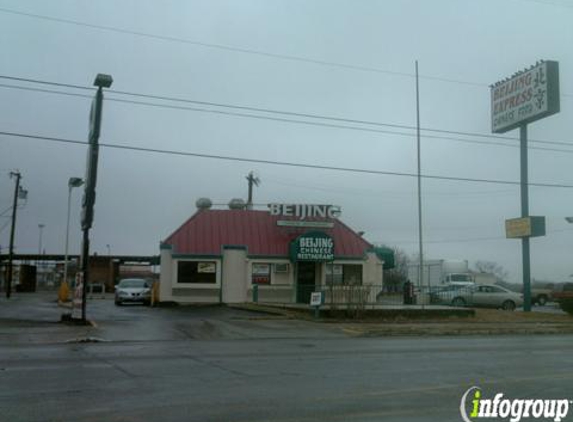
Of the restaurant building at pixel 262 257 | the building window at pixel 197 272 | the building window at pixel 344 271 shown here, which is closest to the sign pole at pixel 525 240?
the restaurant building at pixel 262 257

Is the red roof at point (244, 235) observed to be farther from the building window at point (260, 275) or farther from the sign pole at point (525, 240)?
the sign pole at point (525, 240)

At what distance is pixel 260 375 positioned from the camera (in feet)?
39.2

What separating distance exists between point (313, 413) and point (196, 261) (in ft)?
97.1

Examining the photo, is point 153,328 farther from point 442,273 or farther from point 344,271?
point 442,273

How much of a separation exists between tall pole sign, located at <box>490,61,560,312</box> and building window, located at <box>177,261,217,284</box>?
15.9 m

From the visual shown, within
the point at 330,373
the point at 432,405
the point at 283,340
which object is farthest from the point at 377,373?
the point at 283,340

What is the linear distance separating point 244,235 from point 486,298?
1405 cm

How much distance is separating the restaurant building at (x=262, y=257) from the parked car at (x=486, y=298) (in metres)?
4.72

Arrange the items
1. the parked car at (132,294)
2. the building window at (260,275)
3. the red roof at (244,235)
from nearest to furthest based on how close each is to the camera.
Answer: the parked car at (132,294), the red roof at (244,235), the building window at (260,275)

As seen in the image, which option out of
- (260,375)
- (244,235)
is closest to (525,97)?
(244,235)

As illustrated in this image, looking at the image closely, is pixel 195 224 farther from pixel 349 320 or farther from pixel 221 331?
pixel 221 331

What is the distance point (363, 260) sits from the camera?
39125 mm

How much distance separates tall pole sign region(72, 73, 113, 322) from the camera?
22.8 m

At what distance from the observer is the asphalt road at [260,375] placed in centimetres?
873
